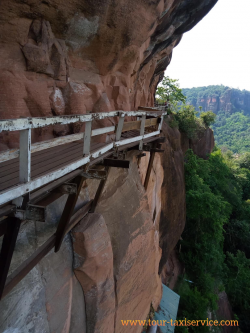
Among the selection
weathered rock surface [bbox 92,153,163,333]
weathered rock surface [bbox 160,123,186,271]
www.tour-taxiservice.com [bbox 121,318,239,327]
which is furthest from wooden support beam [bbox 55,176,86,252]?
weathered rock surface [bbox 160,123,186,271]

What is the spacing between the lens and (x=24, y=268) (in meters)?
2.77

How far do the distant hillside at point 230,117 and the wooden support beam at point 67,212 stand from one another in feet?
284

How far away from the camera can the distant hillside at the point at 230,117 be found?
307 feet

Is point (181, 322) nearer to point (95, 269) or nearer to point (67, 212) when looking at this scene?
point (95, 269)

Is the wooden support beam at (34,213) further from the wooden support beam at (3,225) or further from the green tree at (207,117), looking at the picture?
the green tree at (207,117)

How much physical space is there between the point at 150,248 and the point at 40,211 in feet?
15.4

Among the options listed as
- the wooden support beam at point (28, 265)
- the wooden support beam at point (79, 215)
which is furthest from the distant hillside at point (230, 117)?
the wooden support beam at point (28, 265)

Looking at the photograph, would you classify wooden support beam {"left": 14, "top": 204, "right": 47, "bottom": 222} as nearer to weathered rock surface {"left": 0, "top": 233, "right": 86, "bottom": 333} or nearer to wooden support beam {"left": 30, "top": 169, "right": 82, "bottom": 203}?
wooden support beam {"left": 30, "top": 169, "right": 82, "bottom": 203}

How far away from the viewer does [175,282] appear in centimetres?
1356

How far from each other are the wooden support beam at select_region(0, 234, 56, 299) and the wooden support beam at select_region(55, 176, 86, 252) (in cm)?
15

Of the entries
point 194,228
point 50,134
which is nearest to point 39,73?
point 50,134

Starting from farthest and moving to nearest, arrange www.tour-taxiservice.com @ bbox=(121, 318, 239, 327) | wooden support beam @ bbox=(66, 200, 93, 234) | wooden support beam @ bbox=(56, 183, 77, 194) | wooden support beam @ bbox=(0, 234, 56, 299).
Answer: www.tour-taxiservice.com @ bbox=(121, 318, 239, 327), wooden support beam @ bbox=(66, 200, 93, 234), wooden support beam @ bbox=(56, 183, 77, 194), wooden support beam @ bbox=(0, 234, 56, 299)

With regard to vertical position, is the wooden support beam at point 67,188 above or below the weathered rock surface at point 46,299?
above

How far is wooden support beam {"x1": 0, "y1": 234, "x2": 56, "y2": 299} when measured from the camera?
8.45ft
